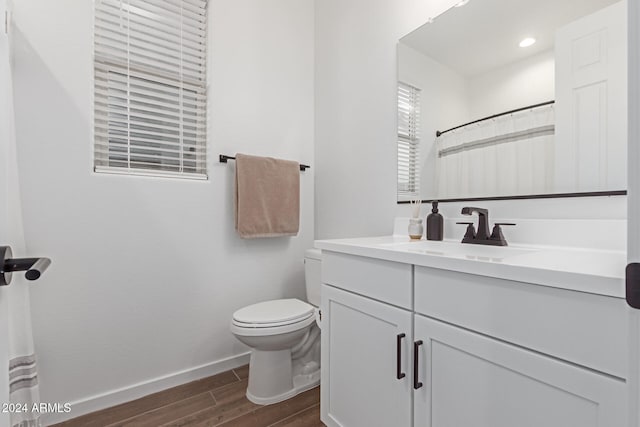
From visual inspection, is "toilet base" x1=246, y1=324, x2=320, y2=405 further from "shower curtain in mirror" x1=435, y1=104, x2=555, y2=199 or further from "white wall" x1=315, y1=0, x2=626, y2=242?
"shower curtain in mirror" x1=435, y1=104, x2=555, y2=199

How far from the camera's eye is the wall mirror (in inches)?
38.2

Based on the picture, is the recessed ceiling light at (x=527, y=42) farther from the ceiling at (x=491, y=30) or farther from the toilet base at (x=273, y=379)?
the toilet base at (x=273, y=379)

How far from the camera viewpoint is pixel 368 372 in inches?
42.9

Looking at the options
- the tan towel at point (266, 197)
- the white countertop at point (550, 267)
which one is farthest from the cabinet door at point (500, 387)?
the tan towel at point (266, 197)

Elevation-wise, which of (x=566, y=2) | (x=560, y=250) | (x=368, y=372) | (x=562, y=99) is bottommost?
(x=368, y=372)

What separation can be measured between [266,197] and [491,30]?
1.42 m

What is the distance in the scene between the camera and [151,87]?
1714 mm

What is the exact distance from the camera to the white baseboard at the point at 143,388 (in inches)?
57.0

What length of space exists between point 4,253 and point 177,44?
1.74m

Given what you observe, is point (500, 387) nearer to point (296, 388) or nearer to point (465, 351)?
point (465, 351)

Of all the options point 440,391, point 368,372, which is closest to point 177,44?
point 368,372

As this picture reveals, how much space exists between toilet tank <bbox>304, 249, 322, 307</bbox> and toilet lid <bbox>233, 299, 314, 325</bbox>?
134 millimetres

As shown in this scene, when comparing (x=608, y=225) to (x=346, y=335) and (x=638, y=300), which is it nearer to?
(x=638, y=300)

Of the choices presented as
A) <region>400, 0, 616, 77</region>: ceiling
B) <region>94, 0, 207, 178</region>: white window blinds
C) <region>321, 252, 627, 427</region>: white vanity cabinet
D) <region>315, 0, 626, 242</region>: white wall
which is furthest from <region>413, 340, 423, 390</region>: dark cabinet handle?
<region>94, 0, 207, 178</region>: white window blinds
